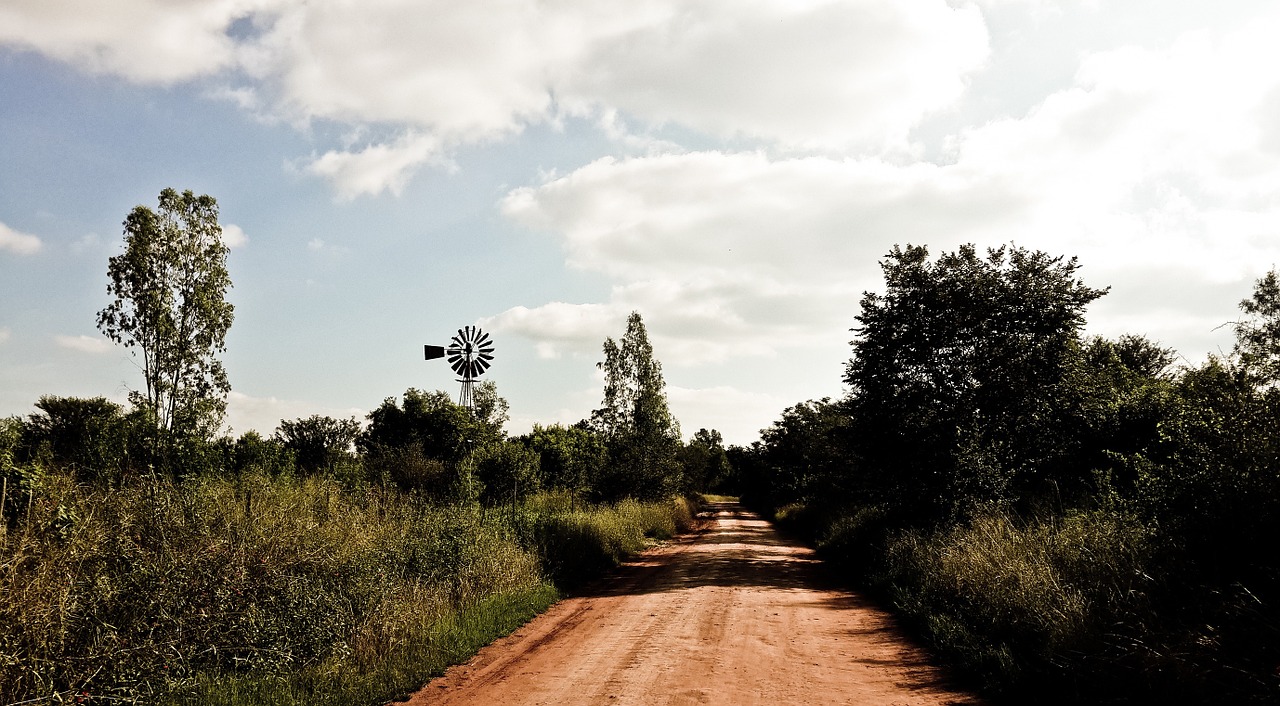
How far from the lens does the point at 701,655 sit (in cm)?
923

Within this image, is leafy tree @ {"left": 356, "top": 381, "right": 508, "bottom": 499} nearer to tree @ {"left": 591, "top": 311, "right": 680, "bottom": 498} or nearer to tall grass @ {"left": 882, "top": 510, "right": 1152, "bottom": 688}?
tree @ {"left": 591, "top": 311, "right": 680, "bottom": 498}

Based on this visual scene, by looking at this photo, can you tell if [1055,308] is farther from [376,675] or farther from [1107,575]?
[376,675]

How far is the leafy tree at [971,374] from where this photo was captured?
1745cm

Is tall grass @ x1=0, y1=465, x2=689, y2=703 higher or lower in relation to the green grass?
higher

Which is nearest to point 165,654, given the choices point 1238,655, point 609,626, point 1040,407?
point 609,626

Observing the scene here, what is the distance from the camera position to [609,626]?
11203 mm

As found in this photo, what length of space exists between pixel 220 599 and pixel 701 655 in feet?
19.7

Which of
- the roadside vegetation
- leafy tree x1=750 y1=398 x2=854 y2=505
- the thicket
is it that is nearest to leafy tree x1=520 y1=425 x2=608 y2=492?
leafy tree x1=750 y1=398 x2=854 y2=505

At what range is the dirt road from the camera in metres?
7.62

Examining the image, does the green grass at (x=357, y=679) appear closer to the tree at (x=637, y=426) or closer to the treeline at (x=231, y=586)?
the treeline at (x=231, y=586)

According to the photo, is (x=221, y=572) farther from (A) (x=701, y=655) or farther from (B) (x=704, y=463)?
(B) (x=704, y=463)

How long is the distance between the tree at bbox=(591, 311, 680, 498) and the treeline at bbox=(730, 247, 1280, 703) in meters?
7.50

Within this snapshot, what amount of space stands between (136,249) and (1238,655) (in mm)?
25090

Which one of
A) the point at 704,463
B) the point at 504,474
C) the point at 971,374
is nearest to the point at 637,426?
the point at 504,474
